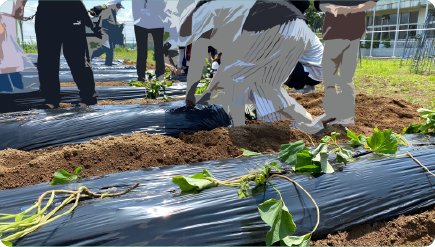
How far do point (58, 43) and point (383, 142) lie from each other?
3410mm

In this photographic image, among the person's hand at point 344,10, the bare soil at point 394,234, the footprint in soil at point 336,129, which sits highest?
the person's hand at point 344,10

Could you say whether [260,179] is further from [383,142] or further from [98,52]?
[98,52]

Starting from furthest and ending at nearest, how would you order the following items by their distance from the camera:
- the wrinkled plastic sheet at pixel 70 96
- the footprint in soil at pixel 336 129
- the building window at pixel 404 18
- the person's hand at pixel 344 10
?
the building window at pixel 404 18, the wrinkled plastic sheet at pixel 70 96, the footprint in soil at pixel 336 129, the person's hand at pixel 344 10

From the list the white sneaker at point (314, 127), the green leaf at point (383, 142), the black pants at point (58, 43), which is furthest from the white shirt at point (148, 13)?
the green leaf at point (383, 142)

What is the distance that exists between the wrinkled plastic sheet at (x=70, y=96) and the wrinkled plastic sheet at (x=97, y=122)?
2.84 feet

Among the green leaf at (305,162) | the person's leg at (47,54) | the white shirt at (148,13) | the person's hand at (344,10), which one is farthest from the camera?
the white shirt at (148,13)

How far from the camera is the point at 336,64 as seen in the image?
2.65 m

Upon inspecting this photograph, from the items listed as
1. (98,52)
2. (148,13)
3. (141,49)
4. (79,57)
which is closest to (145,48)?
(141,49)

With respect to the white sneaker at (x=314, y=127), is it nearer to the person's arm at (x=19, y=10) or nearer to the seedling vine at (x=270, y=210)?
the seedling vine at (x=270, y=210)

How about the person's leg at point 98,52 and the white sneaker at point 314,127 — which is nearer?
the white sneaker at point 314,127

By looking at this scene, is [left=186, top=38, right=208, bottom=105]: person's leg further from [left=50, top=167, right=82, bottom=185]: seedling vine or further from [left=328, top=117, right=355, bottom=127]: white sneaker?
[left=50, top=167, right=82, bottom=185]: seedling vine

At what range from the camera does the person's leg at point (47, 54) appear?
302 centimetres

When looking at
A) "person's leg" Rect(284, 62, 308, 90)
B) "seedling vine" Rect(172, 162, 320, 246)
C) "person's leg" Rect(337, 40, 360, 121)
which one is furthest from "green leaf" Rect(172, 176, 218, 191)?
"person's leg" Rect(284, 62, 308, 90)

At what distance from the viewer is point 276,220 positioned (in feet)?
3.50
